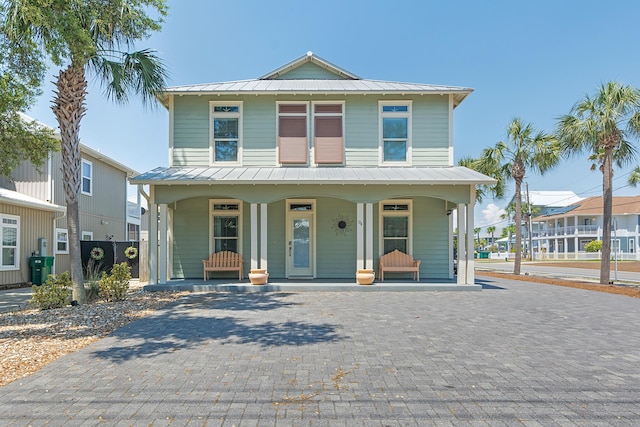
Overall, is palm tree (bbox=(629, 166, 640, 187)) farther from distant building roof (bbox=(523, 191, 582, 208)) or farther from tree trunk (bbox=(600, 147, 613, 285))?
distant building roof (bbox=(523, 191, 582, 208))

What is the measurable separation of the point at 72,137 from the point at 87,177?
878cm

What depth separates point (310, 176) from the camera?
34.6ft

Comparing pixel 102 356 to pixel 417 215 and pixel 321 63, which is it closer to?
pixel 417 215

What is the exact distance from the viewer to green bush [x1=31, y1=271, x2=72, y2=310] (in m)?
7.59

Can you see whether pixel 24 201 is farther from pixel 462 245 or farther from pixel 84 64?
pixel 462 245

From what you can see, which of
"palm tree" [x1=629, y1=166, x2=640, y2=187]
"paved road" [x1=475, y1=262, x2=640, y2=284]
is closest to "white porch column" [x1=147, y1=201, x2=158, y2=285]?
"paved road" [x1=475, y1=262, x2=640, y2=284]

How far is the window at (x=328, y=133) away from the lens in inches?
459

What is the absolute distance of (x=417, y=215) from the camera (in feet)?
39.6

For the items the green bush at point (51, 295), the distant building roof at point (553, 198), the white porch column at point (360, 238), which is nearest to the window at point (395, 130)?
the white porch column at point (360, 238)

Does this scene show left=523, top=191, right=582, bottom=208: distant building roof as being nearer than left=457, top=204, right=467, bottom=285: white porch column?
No

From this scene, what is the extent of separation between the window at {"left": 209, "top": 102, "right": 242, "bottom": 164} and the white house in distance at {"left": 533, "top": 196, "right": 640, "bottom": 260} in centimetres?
4282

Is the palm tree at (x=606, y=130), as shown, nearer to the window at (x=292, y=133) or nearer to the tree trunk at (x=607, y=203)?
the tree trunk at (x=607, y=203)

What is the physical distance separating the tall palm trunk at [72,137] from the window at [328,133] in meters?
6.52

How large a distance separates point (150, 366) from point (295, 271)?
7693 mm
